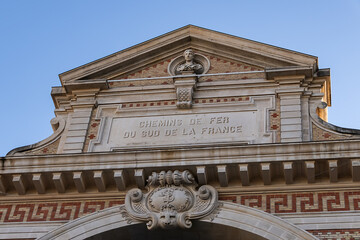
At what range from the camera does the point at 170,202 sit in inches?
704

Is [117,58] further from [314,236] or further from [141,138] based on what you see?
[314,236]

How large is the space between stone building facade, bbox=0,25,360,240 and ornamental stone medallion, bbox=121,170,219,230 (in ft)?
0.09

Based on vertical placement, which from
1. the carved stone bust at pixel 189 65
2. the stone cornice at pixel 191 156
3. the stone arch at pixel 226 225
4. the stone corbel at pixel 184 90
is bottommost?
the stone arch at pixel 226 225

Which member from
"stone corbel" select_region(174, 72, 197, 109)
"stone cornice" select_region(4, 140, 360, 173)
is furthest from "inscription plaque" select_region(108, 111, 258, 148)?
"stone cornice" select_region(4, 140, 360, 173)

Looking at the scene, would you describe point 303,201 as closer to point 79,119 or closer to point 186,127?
point 186,127

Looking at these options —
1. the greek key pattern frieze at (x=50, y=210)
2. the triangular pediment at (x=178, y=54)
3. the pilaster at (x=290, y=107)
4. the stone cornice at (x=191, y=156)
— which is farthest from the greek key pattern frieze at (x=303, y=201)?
the triangular pediment at (x=178, y=54)

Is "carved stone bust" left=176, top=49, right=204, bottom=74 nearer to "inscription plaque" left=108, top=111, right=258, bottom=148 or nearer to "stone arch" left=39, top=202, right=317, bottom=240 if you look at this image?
"inscription plaque" left=108, top=111, right=258, bottom=148

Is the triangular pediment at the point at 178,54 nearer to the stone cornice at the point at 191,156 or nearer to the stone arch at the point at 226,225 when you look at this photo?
the stone cornice at the point at 191,156

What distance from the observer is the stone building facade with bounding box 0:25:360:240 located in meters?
17.7

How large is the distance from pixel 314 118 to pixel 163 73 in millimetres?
4578

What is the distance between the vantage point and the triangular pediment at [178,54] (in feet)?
70.5

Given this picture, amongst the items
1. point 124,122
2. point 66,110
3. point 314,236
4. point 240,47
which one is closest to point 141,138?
point 124,122

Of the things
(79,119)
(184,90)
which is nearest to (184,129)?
(184,90)

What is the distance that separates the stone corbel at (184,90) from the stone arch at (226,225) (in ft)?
11.8
